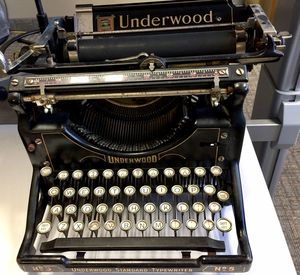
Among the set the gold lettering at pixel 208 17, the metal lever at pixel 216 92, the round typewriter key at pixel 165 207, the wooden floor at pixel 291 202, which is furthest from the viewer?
the wooden floor at pixel 291 202

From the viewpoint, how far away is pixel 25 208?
1019 mm

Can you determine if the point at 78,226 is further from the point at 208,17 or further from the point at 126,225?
the point at 208,17

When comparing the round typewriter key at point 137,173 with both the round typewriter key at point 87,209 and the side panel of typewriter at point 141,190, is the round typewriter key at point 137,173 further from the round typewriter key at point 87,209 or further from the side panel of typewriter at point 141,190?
the round typewriter key at point 87,209

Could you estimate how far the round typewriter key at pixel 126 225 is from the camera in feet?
2.82

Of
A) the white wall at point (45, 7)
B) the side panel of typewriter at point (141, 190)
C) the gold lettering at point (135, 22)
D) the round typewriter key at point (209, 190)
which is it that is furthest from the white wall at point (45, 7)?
the round typewriter key at point (209, 190)

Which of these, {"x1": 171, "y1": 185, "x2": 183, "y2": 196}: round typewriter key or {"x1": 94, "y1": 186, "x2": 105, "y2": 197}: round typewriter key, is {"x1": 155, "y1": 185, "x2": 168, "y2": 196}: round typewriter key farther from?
{"x1": 94, "y1": 186, "x2": 105, "y2": 197}: round typewriter key

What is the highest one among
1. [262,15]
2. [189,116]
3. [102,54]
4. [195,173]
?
[262,15]

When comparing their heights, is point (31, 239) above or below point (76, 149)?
below

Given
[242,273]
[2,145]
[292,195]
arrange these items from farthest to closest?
[292,195] → [2,145] → [242,273]

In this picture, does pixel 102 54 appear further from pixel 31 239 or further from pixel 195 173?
pixel 31 239

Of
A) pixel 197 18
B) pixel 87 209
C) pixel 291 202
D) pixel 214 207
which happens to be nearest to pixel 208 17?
pixel 197 18

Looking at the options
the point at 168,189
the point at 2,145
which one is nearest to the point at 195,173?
the point at 168,189

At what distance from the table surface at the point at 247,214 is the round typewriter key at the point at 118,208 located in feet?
0.92

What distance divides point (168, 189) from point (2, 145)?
2.28 feet
